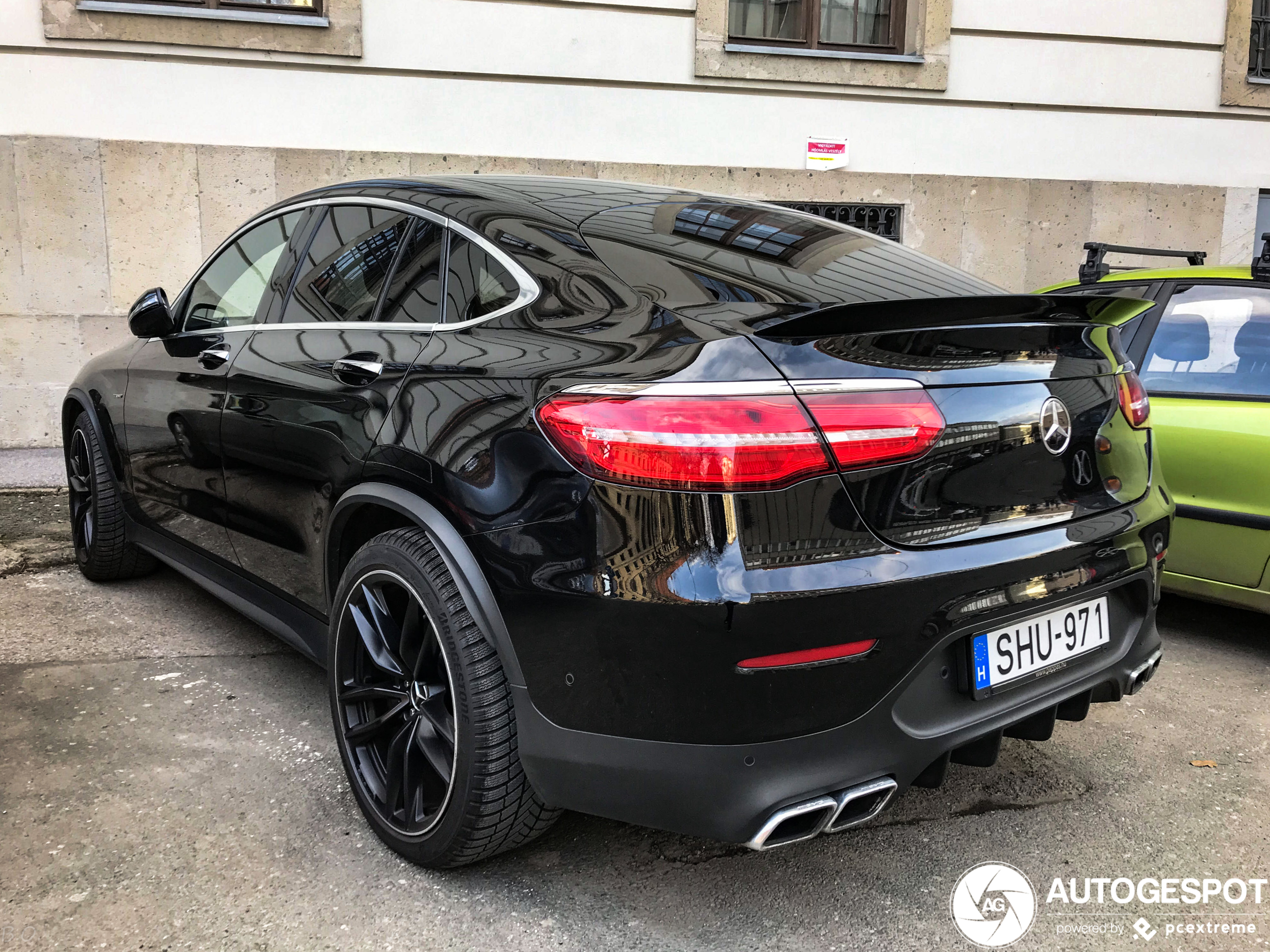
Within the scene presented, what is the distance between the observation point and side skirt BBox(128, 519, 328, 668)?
9.93ft

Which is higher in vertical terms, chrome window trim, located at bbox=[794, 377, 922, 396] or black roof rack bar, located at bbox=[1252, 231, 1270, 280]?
black roof rack bar, located at bbox=[1252, 231, 1270, 280]

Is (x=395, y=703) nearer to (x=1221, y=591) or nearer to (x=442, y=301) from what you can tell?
(x=442, y=301)

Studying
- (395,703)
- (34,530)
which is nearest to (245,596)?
(395,703)

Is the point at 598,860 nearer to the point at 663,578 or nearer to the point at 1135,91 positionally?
the point at 663,578

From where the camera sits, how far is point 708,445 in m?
1.91

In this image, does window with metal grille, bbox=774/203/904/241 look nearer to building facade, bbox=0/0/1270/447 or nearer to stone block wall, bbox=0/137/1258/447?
building facade, bbox=0/0/1270/447

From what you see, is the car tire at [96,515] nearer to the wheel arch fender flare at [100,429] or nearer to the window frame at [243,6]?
the wheel arch fender flare at [100,429]

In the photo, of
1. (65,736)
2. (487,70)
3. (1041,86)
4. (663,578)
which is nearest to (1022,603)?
(663,578)

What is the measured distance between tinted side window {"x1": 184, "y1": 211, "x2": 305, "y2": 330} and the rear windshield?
133 centimetres

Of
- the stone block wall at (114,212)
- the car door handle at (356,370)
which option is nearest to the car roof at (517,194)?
the car door handle at (356,370)

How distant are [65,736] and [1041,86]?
8.33 meters

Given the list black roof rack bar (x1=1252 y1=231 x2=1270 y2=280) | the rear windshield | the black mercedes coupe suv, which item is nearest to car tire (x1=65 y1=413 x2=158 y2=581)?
the black mercedes coupe suv

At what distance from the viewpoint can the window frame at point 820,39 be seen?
8.52 metres

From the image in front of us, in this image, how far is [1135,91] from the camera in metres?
8.75
